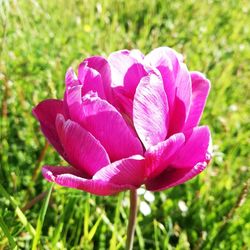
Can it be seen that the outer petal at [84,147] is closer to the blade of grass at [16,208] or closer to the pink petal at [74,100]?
the pink petal at [74,100]

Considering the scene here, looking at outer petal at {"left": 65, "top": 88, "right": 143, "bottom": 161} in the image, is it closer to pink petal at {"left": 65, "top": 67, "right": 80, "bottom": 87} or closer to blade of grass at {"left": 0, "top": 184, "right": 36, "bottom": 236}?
pink petal at {"left": 65, "top": 67, "right": 80, "bottom": 87}

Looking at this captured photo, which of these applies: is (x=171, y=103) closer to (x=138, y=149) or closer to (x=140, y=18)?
(x=138, y=149)

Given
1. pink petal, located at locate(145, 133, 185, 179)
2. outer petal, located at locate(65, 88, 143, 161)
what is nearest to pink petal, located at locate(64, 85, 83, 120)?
outer petal, located at locate(65, 88, 143, 161)

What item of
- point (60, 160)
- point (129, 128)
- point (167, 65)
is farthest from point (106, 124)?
point (60, 160)

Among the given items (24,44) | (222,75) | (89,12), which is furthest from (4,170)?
(89,12)

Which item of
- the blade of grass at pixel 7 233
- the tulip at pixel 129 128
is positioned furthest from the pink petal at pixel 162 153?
the blade of grass at pixel 7 233

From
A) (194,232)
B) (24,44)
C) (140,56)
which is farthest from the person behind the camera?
(24,44)

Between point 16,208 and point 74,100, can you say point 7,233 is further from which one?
point 74,100
